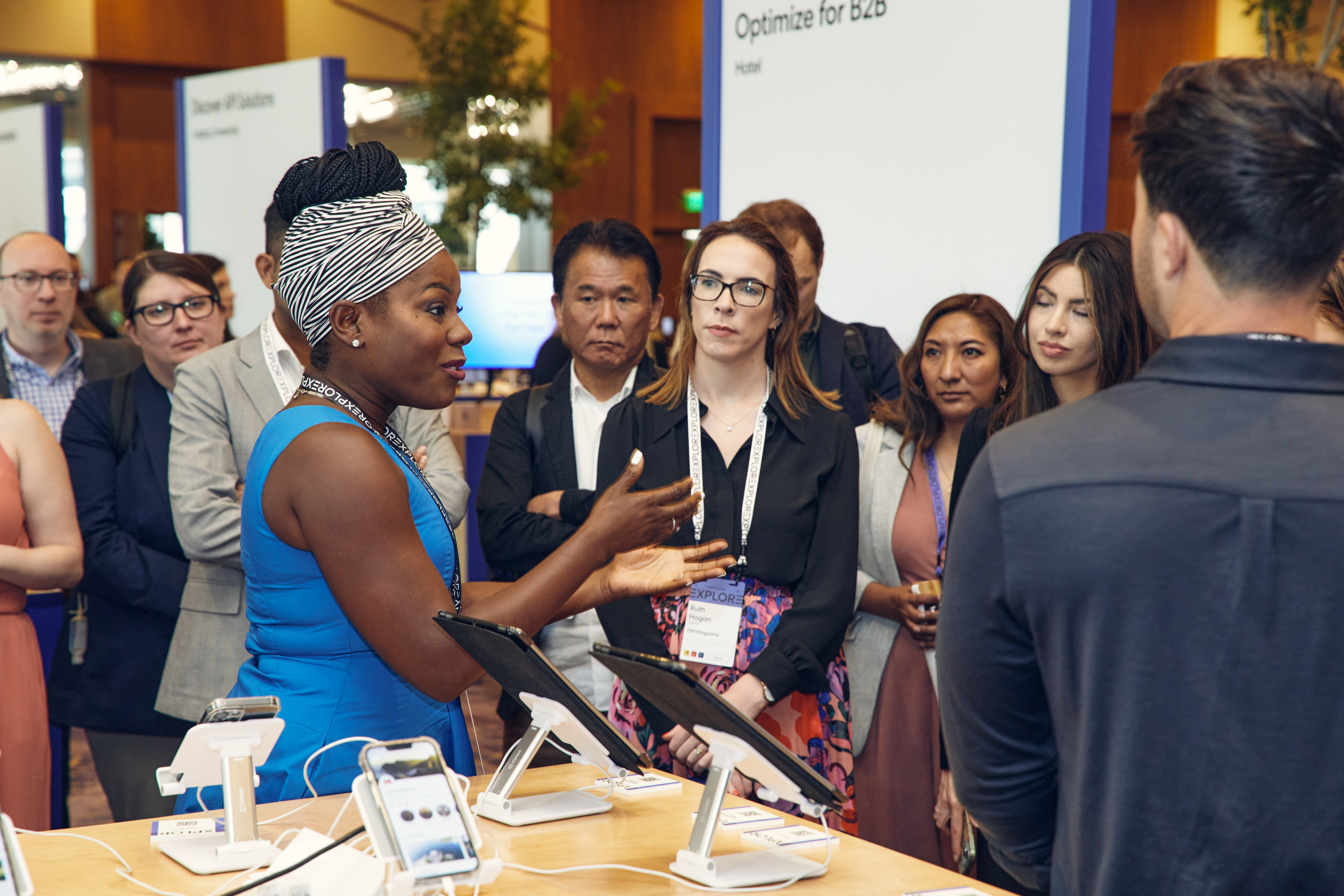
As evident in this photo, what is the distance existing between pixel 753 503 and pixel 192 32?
1111 cm

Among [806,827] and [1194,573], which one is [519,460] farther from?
[1194,573]

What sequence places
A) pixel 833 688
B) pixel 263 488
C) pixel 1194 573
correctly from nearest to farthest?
pixel 1194 573
pixel 263 488
pixel 833 688

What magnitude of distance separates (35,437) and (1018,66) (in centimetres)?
259

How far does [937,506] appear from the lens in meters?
2.91

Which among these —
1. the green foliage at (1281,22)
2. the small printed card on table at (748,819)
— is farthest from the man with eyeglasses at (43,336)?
the green foliage at (1281,22)

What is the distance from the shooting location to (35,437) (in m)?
2.91

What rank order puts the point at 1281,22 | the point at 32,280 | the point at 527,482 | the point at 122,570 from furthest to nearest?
the point at 1281,22
the point at 32,280
the point at 527,482
the point at 122,570

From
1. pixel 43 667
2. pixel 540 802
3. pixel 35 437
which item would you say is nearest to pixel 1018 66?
pixel 540 802

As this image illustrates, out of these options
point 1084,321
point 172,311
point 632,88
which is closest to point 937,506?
point 1084,321

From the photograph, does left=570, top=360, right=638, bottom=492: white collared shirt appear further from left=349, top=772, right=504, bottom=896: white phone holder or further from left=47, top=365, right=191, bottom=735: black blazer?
left=349, top=772, right=504, bottom=896: white phone holder

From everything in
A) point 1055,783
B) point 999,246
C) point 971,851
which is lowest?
point 971,851

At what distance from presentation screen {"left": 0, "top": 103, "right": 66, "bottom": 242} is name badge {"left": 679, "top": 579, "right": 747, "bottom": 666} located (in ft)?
19.5

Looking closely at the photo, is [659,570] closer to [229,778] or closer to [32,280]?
[229,778]

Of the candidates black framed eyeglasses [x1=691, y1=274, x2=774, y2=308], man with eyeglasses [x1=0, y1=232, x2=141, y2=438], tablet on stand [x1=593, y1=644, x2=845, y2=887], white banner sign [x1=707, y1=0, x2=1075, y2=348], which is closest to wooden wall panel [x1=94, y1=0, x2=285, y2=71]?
man with eyeglasses [x1=0, y1=232, x2=141, y2=438]
